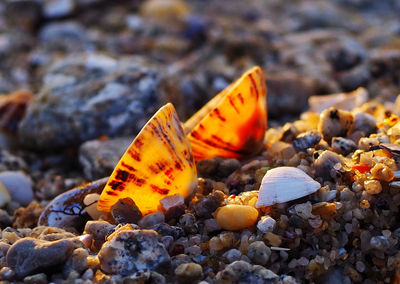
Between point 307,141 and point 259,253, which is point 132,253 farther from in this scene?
point 307,141

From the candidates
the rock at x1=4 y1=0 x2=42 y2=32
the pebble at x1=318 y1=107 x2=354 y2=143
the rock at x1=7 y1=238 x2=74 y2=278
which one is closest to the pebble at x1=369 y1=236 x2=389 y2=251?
the pebble at x1=318 y1=107 x2=354 y2=143

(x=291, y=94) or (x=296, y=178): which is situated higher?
(x=296, y=178)

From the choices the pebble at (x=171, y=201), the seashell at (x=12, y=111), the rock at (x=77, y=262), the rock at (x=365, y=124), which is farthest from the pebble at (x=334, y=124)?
the seashell at (x=12, y=111)

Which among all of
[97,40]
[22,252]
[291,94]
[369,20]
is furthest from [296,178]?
[369,20]

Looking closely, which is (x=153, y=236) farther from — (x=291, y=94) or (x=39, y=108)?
(x=291, y=94)

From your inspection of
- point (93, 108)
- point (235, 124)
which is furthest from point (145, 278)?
point (93, 108)

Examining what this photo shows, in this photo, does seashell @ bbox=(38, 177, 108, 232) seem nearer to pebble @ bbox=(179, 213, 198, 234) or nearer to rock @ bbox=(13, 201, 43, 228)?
rock @ bbox=(13, 201, 43, 228)
